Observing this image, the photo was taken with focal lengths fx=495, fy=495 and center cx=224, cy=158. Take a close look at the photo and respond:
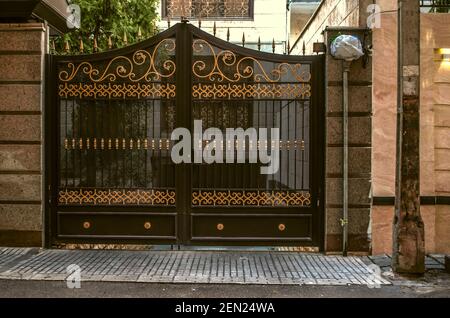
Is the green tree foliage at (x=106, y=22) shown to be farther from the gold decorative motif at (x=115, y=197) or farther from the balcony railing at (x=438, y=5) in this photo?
the balcony railing at (x=438, y=5)

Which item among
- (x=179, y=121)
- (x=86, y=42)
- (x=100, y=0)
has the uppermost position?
(x=100, y=0)

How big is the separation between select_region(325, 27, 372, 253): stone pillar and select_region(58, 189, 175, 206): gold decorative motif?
2604mm

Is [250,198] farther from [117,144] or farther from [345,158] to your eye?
[117,144]

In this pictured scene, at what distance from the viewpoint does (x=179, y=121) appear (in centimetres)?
803

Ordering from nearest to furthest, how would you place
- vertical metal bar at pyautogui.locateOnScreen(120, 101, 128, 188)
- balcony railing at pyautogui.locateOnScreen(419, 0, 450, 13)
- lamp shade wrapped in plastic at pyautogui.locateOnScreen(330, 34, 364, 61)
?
1. lamp shade wrapped in plastic at pyautogui.locateOnScreen(330, 34, 364, 61)
2. vertical metal bar at pyautogui.locateOnScreen(120, 101, 128, 188)
3. balcony railing at pyautogui.locateOnScreen(419, 0, 450, 13)

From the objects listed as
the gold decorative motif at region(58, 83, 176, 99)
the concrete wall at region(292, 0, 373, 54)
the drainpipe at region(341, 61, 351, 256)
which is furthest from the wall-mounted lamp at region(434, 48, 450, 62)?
the gold decorative motif at region(58, 83, 176, 99)

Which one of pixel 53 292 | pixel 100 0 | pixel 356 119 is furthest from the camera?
pixel 100 0

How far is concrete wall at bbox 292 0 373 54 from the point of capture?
7.93 m

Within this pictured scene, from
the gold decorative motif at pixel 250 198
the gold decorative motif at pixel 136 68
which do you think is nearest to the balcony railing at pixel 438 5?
the gold decorative motif at pixel 250 198

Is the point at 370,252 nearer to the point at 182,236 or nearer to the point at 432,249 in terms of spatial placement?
the point at 432,249

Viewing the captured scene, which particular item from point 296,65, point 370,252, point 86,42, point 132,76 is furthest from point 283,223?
point 86,42

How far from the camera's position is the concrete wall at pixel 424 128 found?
25.9ft

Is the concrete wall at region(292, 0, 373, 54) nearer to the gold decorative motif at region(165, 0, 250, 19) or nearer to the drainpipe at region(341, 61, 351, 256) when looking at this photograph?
the drainpipe at region(341, 61, 351, 256)

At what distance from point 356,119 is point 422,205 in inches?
69.7
